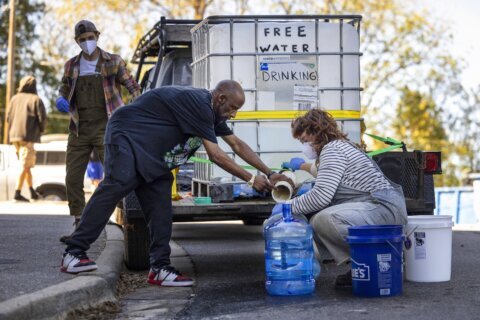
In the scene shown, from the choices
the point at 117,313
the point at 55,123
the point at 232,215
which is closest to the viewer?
the point at 117,313

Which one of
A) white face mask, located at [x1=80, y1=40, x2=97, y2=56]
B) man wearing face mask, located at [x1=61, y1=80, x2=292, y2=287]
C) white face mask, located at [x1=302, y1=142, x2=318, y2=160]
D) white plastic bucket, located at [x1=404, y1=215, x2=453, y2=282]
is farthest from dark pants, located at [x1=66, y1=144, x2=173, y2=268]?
white face mask, located at [x1=80, y1=40, x2=97, y2=56]

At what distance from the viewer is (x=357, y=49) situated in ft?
28.7

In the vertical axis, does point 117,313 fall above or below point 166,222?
below

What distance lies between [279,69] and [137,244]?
2.00m

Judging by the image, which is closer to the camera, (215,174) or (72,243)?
(72,243)

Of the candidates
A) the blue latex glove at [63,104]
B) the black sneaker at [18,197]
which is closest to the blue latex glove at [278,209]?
the blue latex glove at [63,104]

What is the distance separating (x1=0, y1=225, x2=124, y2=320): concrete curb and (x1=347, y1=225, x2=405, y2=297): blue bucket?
1.71m

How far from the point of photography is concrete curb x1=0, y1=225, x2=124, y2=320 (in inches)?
205

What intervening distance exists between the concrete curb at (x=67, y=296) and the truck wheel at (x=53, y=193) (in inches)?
530

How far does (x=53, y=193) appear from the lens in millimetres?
20859

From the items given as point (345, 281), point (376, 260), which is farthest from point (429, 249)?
point (376, 260)

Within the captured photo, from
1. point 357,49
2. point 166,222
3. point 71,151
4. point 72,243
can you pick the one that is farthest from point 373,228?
point 71,151

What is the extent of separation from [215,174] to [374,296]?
2.46 meters

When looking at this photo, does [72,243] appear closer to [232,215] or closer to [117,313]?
[117,313]
